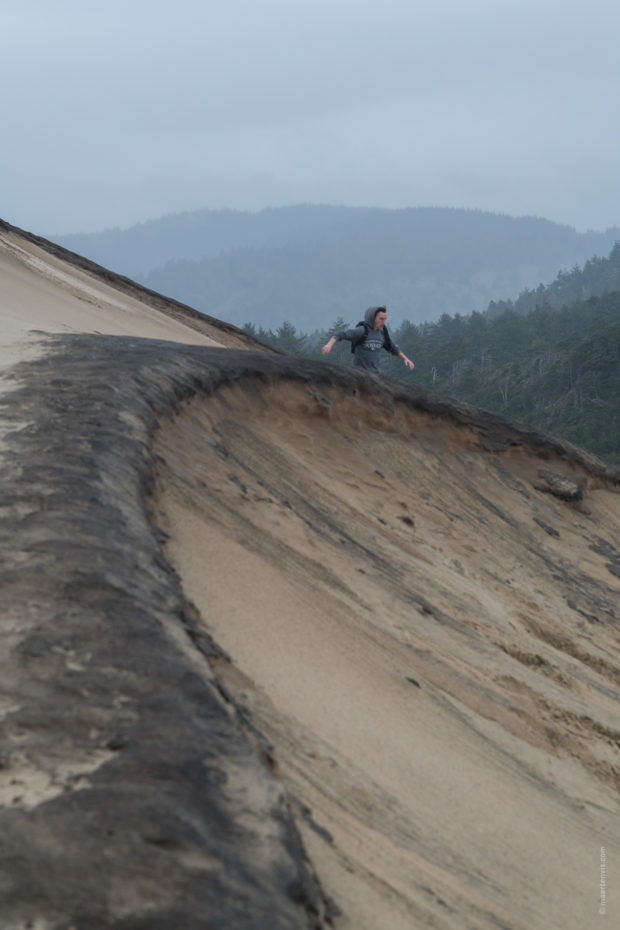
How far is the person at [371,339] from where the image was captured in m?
7.66

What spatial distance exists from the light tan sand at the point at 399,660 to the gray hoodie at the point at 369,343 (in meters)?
0.64

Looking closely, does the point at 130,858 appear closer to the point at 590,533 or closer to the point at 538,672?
the point at 538,672

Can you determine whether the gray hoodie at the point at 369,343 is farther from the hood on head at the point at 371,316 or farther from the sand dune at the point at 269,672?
the sand dune at the point at 269,672

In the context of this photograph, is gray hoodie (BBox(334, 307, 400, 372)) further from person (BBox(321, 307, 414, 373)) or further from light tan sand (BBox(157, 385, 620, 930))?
light tan sand (BBox(157, 385, 620, 930))

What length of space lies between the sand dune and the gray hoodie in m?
0.54

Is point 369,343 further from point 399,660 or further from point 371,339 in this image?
Result: point 399,660

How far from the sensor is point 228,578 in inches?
148

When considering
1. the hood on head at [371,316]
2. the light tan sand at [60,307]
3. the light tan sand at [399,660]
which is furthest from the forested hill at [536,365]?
the light tan sand at [399,660]

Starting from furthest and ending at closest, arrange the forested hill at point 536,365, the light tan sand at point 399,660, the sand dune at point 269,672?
the forested hill at point 536,365 → the light tan sand at point 399,660 → the sand dune at point 269,672

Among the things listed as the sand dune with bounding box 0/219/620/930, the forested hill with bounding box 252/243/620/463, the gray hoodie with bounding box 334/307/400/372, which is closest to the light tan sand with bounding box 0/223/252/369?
the sand dune with bounding box 0/219/620/930

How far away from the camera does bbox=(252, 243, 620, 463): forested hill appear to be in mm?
37781

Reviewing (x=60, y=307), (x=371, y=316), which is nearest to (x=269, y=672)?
(x=371, y=316)

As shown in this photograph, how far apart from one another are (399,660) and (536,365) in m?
44.5

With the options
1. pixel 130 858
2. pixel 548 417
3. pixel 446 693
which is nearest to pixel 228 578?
pixel 446 693
